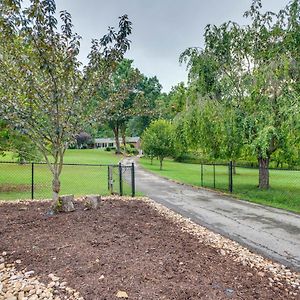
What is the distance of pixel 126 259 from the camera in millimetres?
3900

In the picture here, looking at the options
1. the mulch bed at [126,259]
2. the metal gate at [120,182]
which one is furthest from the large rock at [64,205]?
the metal gate at [120,182]

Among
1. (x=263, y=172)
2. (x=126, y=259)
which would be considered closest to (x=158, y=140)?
(x=263, y=172)

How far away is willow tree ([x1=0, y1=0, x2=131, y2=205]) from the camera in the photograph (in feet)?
17.2

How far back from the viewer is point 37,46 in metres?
5.29

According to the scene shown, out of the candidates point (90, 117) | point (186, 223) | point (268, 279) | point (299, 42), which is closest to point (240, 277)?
point (268, 279)

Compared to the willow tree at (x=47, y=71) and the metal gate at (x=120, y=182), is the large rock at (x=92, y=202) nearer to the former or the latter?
the willow tree at (x=47, y=71)

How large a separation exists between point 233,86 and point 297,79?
214cm

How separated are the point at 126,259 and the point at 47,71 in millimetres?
3642

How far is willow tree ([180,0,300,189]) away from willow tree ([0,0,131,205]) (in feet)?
18.7

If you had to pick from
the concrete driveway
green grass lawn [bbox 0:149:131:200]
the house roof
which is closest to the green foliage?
green grass lawn [bbox 0:149:131:200]

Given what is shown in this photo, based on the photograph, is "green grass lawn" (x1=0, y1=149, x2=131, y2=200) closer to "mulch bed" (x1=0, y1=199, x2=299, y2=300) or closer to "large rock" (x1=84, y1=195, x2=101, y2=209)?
"large rock" (x1=84, y1=195, x2=101, y2=209)

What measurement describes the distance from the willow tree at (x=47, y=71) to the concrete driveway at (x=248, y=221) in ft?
12.2

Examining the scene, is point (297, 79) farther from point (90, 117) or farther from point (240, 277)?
point (240, 277)

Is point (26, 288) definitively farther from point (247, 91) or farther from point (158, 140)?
point (158, 140)
